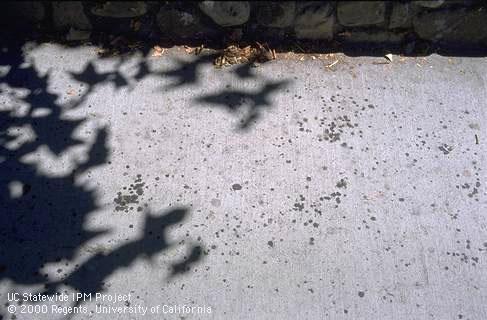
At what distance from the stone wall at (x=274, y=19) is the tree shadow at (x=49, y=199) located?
16.4 inches

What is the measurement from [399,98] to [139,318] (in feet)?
7.47

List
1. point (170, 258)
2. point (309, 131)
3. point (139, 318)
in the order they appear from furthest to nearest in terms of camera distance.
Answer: point (309, 131) → point (170, 258) → point (139, 318)

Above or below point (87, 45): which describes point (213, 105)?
below

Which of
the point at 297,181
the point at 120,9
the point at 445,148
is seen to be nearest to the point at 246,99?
the point at 297,181

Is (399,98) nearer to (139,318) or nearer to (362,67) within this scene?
(362,67)

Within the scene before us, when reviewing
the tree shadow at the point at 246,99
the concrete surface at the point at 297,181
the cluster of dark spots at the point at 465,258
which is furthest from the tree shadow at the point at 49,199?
the cluster of dark spots at the point at 465,258

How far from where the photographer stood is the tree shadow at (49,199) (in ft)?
9.11

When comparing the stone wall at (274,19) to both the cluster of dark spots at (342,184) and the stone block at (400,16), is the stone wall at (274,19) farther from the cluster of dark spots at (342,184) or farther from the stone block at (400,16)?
the cluster of dark spots at (342,184)

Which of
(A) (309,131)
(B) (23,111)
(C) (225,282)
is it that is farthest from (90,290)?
(A) (309,131)

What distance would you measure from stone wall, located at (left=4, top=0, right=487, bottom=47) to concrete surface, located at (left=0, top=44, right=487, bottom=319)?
0.19 meters

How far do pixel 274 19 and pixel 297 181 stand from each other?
1264 millimetres

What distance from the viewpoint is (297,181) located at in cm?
309

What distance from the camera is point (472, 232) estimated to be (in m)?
2.90

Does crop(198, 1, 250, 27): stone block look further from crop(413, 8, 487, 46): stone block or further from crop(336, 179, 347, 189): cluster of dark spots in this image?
crop(336, 179, 347, 189): cluster of dark spots
